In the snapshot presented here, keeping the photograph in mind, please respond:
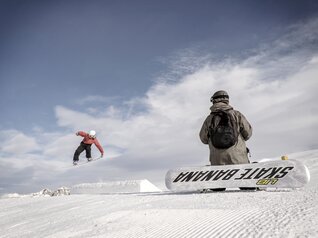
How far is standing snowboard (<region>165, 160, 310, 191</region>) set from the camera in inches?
197

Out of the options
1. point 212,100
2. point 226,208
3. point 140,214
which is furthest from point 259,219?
point 212,100

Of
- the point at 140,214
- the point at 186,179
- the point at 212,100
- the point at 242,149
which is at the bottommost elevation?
the point at 140,214

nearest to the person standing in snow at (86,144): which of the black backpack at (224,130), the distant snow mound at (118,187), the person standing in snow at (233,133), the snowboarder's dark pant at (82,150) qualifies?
the snowboarder's dark pant at (82,150)

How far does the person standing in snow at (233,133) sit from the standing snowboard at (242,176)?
0.26 metres

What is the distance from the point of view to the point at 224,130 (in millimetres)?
5688

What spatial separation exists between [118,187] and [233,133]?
6.52m

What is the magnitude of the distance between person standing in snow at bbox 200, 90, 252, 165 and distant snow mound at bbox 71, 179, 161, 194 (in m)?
4.72

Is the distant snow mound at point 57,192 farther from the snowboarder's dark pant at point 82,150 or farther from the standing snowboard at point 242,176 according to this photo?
the standing snowboard at point 242,176

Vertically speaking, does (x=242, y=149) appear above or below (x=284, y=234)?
above

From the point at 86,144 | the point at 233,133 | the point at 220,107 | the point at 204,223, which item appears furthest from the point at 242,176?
the point at 86,144

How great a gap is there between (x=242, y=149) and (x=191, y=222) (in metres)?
3.22

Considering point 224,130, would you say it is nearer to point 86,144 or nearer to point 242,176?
→ point 242,176

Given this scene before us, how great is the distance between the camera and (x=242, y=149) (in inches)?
227

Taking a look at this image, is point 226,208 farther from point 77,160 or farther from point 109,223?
point 77,160
